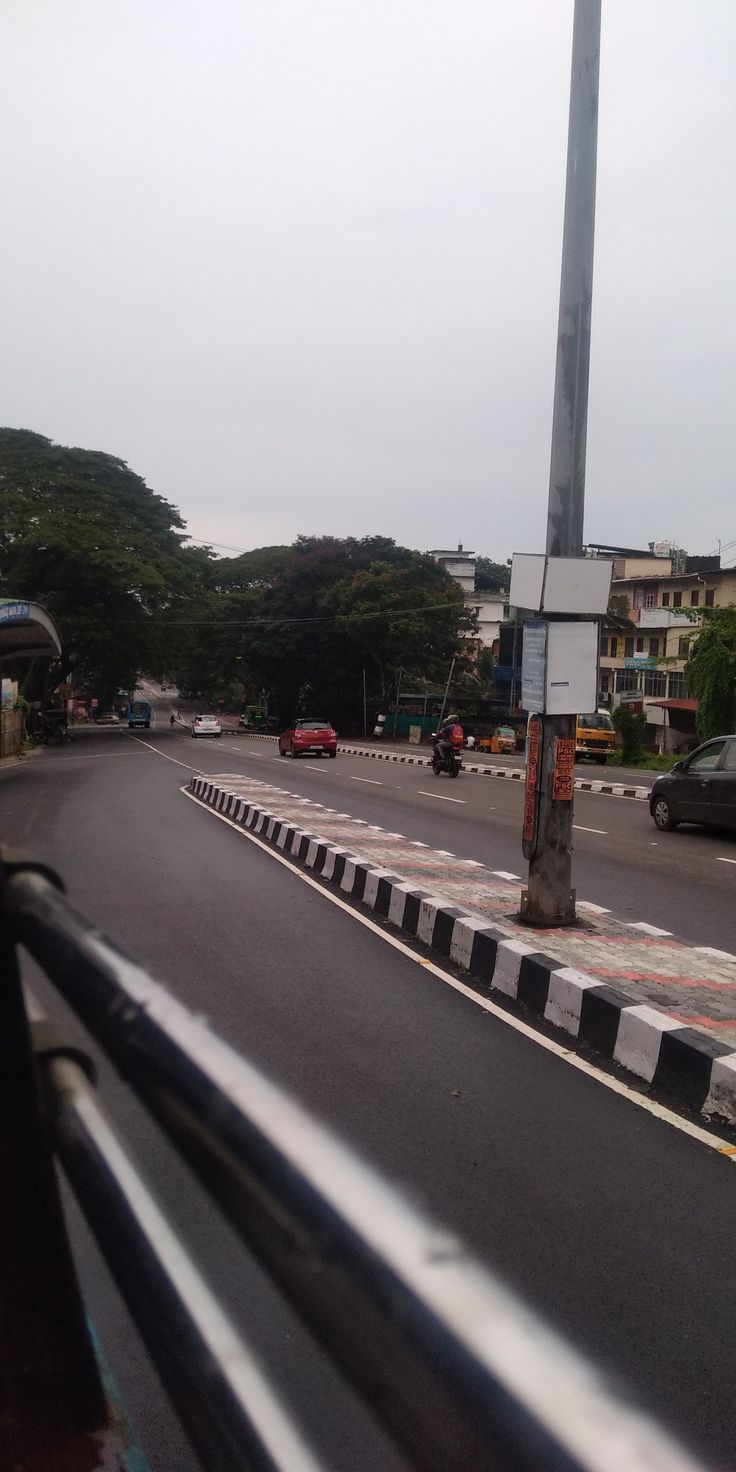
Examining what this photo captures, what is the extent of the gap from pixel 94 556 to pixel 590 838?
30598 mm

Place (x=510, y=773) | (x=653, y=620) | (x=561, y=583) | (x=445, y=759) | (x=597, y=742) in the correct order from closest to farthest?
(x=561, y=583)
(x=445, y=759)
(x=510, y=773)
(x=597, y=742)
(x=653, y=620)

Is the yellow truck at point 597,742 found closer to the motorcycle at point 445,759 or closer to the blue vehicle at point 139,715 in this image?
the motorcycle at point 445,759

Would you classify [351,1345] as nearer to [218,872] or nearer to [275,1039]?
[275,1039]

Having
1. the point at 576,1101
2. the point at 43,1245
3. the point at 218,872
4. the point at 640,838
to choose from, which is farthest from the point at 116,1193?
the point at 640,838

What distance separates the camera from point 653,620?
5600cm

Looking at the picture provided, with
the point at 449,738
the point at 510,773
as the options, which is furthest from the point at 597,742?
the point at 449,738

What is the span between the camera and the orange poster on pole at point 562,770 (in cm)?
736

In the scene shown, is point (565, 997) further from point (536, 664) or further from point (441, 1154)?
point (536, 664)

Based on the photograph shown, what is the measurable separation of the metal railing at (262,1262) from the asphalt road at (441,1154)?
0.07 meters

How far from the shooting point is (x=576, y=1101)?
462 centimetres

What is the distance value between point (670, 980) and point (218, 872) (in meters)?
5.44

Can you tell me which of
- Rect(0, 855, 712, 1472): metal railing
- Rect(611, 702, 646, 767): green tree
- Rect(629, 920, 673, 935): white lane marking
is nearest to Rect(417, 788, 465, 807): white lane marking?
Rect(629, 920, 673, 935): white lane marking

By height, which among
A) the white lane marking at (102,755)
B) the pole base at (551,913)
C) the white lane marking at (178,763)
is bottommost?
the white lane marking at (102,755)

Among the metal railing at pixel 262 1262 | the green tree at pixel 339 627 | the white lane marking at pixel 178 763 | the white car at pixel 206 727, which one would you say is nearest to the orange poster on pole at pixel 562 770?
the metal railing at pixel 262 1262
